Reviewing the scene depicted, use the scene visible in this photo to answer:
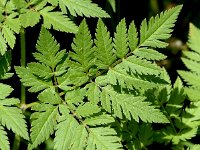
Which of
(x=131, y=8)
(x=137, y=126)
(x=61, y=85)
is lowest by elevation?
(x=137, y=126)

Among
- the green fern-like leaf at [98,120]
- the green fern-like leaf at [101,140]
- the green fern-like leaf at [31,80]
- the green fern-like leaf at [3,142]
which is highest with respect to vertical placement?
the green fern-like leaf at [31,80]

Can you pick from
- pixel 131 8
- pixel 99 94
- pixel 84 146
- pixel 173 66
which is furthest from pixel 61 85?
pixel 173 66

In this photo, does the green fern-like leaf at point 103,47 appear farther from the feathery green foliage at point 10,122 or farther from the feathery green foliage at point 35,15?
the feathery green foliage at point 10,122

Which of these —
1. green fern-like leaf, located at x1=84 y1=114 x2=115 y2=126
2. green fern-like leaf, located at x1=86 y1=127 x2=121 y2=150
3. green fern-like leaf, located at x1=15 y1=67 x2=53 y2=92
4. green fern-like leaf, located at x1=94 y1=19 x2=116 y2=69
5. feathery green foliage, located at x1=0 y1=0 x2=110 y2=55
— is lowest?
green fern-like leaf, located at x1=86 y1=127 x2=121 y2=150

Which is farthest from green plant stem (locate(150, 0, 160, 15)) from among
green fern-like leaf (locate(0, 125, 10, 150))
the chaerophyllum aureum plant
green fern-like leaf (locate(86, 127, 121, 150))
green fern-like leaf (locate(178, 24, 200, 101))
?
green fern-like leaf (locate(0, 125, 10, 150))

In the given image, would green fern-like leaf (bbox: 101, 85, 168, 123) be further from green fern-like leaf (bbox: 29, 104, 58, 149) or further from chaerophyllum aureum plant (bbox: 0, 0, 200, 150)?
green fern-like leaf (bbox: 29, 104, 58, 149)

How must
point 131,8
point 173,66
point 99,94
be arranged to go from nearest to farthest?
1. point 99,94
2. point 131,8
3. point 173,66

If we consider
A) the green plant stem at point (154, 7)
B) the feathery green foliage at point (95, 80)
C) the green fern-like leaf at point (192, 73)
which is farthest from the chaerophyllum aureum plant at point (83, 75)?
the green plant stem at point (154, 7)

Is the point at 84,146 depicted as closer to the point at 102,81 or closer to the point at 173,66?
the point at 102,81
